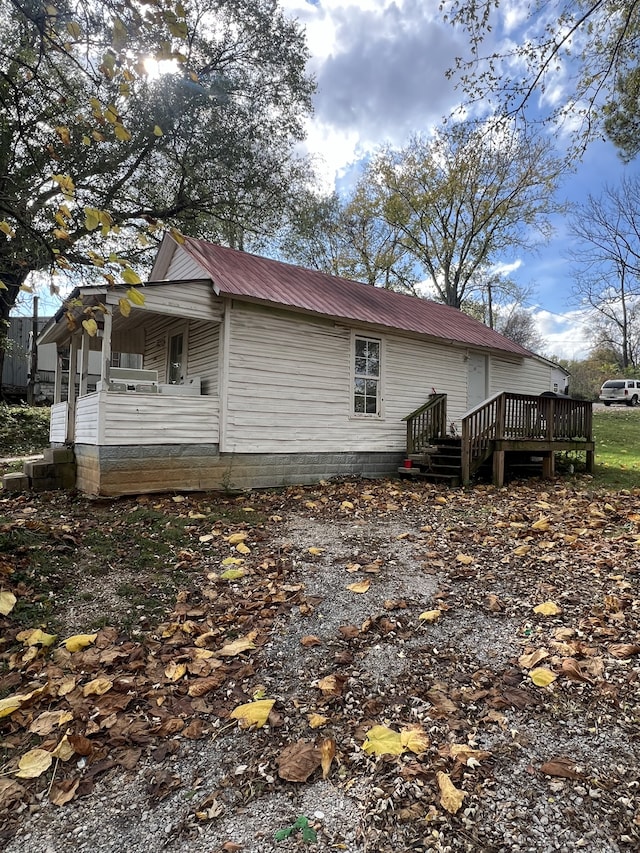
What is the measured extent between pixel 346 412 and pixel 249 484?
2.65m

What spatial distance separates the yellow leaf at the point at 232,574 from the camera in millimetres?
4203

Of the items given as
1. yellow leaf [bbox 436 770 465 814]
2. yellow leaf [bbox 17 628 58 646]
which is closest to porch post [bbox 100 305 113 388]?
yellow leaf [bbox 17 628 58 646]

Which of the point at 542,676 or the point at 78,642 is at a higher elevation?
the point at 542,676

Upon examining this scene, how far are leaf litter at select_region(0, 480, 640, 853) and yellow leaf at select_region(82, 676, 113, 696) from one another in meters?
0.01

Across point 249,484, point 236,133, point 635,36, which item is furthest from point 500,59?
point 236,133

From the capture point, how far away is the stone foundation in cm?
707

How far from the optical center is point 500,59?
5.24m

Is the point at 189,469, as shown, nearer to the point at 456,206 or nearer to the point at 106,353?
the point at 106,353

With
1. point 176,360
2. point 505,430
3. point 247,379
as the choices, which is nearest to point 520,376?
point 505,430

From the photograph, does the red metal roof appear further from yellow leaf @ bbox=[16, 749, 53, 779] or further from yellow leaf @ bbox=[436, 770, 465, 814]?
yellow leaf @ bbox=[436, 770, 465, 814]

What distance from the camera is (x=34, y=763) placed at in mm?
2150

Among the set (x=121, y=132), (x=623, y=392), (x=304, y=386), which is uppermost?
(x=623, y=392)

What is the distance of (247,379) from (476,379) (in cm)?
695

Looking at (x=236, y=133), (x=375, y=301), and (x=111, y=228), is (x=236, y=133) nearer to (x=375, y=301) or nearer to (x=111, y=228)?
(x=375, y=301)
